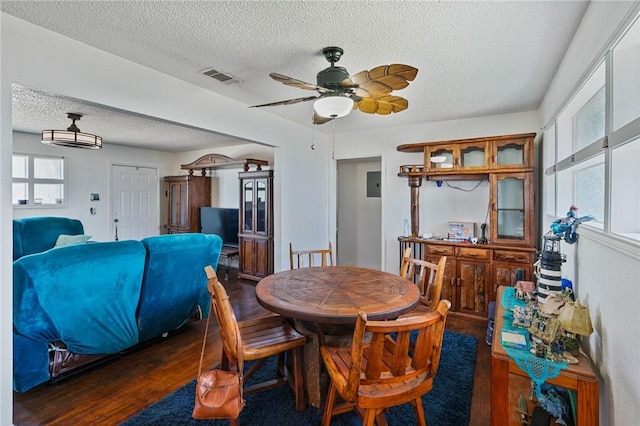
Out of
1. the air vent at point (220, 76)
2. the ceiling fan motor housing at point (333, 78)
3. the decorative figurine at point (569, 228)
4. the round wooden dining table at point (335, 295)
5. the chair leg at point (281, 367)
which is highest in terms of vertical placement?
the air vent at point (220, 76)

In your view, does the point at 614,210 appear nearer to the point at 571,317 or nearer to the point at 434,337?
the point at 571,317

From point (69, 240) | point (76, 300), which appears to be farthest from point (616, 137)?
point (69, 240)

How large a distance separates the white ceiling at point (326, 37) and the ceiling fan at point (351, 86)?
0.22 metres

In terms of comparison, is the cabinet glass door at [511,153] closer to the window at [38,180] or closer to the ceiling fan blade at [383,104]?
the ceiling fan blade at [383,104]

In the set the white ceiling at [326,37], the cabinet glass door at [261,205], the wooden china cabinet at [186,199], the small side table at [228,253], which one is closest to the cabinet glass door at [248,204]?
the cabinet glass door at [261,205]

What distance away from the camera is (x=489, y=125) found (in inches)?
148

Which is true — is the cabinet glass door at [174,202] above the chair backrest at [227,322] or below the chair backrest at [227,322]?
above

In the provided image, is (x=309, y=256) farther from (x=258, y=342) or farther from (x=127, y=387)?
(x=127, y=387)

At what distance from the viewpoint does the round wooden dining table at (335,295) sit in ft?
5.52

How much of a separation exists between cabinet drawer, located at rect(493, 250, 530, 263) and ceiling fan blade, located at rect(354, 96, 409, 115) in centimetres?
212

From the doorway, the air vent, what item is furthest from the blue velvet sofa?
the doorway

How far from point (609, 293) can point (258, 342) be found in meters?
1.80

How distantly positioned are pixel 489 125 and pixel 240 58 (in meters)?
3.12

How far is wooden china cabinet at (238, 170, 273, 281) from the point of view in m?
4.88
